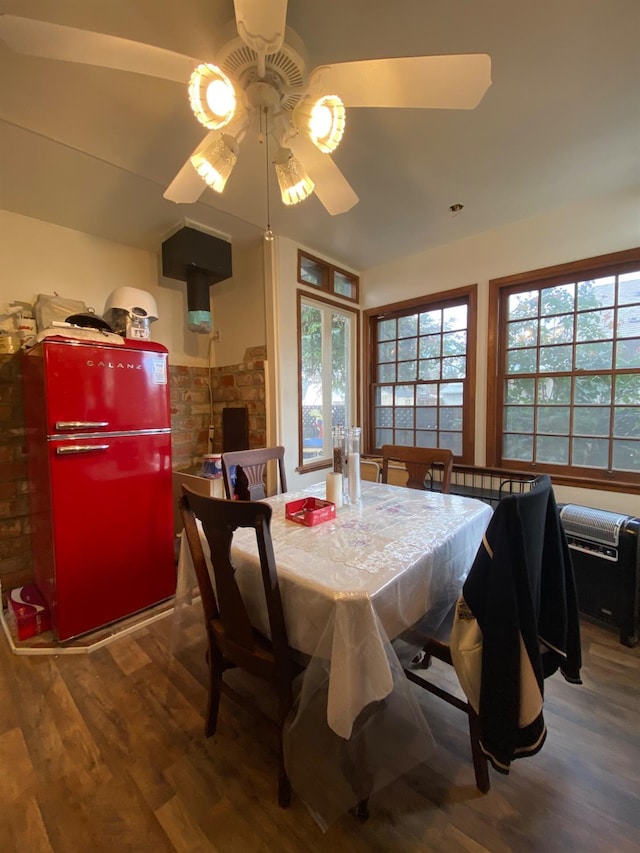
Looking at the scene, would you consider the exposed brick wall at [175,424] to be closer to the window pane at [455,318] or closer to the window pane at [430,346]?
the window pane at [430,346]

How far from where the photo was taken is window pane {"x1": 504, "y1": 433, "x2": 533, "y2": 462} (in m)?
2.74

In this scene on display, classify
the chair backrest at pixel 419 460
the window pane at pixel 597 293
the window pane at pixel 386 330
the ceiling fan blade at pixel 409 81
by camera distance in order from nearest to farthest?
the ceiling fan blade at pixel 409 81 < the chair backrest at pixel 419 460 < the window pane at pixel 597 293 < the window pane at pixel 386 330

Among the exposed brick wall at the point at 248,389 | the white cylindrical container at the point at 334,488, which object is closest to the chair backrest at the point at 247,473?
the white cylindrical container at the point at 334,488

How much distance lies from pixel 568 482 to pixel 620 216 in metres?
1.81

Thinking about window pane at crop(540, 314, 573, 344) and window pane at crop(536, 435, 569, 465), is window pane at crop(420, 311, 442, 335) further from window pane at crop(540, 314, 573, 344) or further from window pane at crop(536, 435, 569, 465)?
window pane at crop(536, 435, 569, 465)

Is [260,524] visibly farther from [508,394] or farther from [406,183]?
[508,394]

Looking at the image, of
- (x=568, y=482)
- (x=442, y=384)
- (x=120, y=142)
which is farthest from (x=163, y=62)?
(x=568, y=482)

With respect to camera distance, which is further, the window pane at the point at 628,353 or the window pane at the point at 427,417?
the window pane at the point at 427,417

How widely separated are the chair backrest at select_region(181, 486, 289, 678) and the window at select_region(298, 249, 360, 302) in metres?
2.47

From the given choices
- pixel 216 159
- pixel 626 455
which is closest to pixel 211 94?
pixel 216 159

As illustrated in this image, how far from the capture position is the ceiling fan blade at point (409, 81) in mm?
998

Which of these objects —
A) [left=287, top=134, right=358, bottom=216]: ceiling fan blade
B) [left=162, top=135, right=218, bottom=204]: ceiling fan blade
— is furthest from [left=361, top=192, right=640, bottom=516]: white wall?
[left=162, top=135, right=218, bottom=204]: ceiling fan blade

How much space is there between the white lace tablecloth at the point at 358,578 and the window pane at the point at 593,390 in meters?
1.51

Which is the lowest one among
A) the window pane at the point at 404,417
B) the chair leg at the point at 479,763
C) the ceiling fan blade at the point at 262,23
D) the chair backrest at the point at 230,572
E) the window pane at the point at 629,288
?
the chair leg at the point at 479,763
